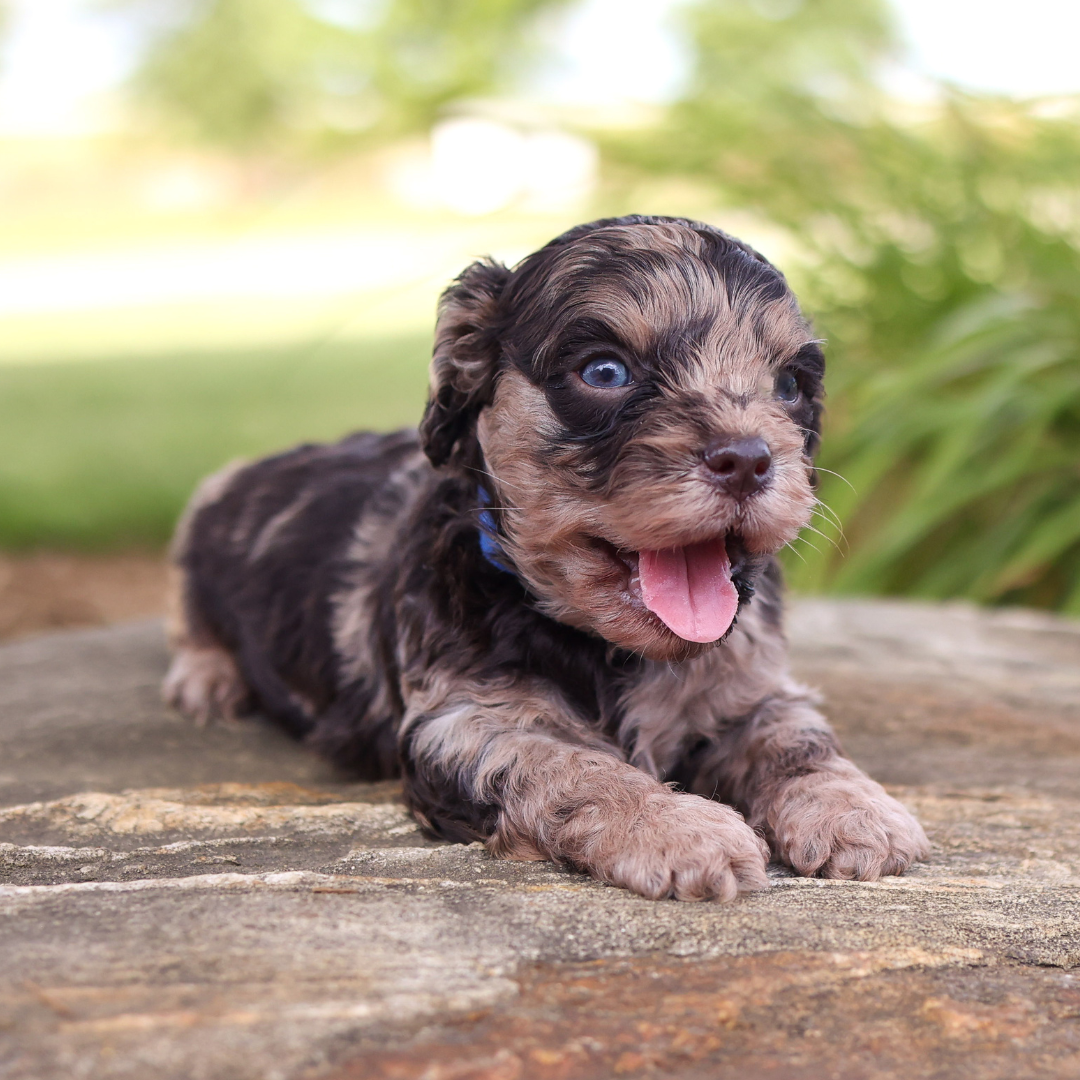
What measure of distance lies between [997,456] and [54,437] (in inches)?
365

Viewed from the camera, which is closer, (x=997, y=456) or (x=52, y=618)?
(x=997, y=456)

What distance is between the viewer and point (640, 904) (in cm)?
285

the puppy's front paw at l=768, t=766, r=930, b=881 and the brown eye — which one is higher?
the brown eye

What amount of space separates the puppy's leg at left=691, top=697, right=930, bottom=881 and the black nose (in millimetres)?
922

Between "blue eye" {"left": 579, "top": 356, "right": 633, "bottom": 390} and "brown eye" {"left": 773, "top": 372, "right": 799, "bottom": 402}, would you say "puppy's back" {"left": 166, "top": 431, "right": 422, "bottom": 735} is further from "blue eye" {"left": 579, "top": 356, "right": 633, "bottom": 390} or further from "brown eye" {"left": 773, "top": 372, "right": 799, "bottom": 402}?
"brown eye" {"left": 773, "top": 372, "right": 799, "bottom": 402}

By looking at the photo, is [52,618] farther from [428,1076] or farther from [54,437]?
[428,1076]

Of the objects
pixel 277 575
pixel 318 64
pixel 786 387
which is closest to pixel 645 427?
pixel 786 387

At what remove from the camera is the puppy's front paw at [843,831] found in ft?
10.4

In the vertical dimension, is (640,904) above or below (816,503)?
below

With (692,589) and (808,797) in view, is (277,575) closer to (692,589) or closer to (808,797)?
(692,589)

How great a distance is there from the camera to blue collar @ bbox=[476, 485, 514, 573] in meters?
3.64

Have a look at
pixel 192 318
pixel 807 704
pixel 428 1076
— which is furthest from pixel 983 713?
pixel 192 318

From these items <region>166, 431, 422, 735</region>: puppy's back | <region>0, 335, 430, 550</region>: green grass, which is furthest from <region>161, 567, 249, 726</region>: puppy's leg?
<region>0, 335, 430, 550</region>: green grass

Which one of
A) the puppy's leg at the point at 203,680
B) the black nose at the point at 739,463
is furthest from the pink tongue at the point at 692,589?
the puppy's leg at the point at 203,680
